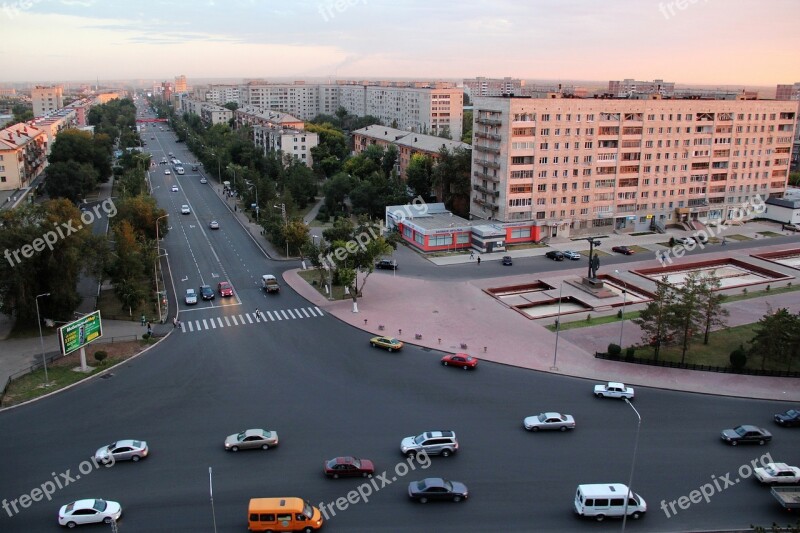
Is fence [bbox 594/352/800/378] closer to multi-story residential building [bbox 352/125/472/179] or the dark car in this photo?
the dark car

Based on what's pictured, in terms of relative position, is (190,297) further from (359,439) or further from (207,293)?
(359,439)

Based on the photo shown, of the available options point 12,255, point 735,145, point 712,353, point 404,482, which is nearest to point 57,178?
point 12,255

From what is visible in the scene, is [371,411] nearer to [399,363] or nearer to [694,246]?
[399,363]

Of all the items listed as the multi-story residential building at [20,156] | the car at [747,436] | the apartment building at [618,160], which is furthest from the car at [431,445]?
the multi-story residential building at [20,156]

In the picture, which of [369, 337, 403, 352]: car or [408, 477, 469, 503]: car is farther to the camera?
[369, 337, 403, 352]: car

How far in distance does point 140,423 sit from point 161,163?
111 m

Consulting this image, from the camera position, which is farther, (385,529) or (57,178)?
(57,178)

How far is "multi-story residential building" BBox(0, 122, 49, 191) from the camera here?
275 feet

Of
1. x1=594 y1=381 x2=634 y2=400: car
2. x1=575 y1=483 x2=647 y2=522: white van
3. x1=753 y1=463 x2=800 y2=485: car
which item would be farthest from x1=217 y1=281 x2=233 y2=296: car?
x1=753 y1=463 x2=800 y2=485: car

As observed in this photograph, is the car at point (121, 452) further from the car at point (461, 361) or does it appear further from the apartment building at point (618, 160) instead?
the apartment building at point (618, 160)

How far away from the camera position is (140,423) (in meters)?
30.0

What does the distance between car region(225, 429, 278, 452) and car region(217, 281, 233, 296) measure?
24233 millimetres

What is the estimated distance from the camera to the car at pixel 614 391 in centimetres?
3303

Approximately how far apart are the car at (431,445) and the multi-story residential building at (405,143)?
5732 cm
